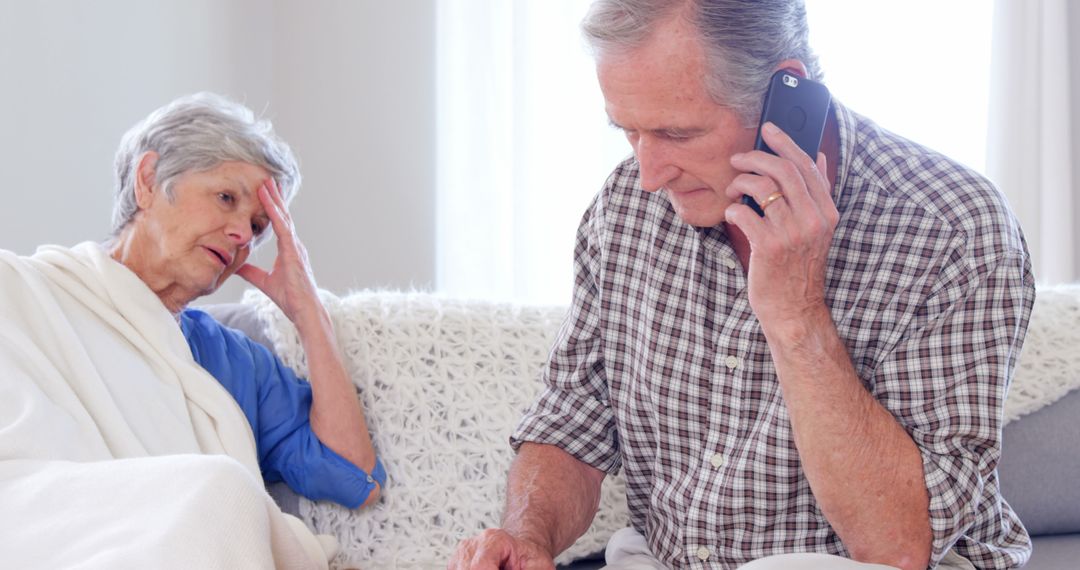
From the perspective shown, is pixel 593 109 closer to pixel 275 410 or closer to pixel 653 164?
pixel 275 410

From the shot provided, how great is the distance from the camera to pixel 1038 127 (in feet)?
11.3

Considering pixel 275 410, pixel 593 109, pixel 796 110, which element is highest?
pixel 796 110

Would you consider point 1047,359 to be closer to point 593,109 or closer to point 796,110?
point 796,110

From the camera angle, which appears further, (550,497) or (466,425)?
(466,425)

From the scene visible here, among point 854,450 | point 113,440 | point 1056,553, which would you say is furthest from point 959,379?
point 113,440

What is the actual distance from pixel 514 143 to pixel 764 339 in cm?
227

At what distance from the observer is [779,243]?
1.20 m

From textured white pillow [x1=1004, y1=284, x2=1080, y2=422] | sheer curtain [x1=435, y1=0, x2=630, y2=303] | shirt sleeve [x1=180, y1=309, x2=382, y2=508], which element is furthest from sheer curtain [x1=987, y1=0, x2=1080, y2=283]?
shirt sleeve [x1=180, y1=309, x2=382, y2=508]

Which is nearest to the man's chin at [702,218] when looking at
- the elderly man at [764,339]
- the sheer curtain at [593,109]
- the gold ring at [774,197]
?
the elderly man at [764,339]

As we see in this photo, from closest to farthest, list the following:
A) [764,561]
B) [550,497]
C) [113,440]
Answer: [764,561] → [550,497] → [113,440]

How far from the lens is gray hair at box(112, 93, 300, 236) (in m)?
1.90

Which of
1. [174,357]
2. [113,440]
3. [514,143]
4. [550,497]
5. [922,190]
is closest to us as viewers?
[922,190]

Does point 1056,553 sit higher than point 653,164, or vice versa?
point 653,164

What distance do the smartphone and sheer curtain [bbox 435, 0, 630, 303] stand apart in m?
2.27
